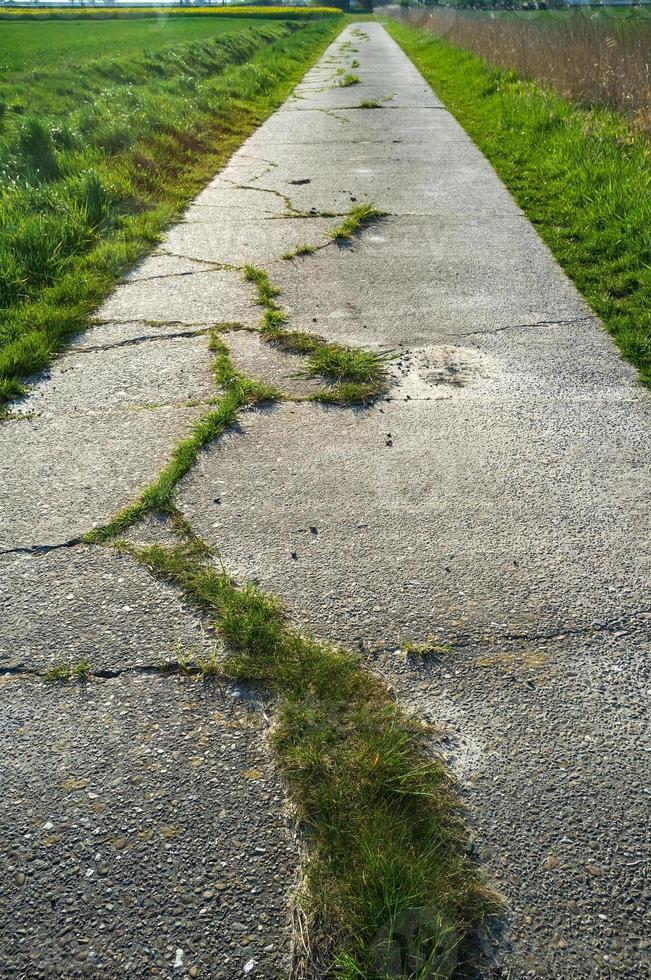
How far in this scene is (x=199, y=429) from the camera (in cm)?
342

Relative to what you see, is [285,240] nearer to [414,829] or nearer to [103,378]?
[103,378]

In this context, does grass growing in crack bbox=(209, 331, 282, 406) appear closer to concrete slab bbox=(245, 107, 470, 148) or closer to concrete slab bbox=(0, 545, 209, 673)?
concrete slab bbox=(0, 545, 209, 673)

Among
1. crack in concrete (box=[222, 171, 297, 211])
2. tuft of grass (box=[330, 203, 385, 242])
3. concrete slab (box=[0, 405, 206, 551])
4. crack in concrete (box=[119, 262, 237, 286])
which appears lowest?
concrete slab (box=[0, 405, 206, 551])

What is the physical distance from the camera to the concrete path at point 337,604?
1624mm

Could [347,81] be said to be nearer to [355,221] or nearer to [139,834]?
[355,221]

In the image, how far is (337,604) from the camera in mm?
2422

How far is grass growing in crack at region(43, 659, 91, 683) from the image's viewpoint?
2.19 m

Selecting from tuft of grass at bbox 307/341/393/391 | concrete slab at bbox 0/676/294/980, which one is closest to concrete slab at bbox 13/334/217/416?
tuft of grass at bbox 307/341/393/391

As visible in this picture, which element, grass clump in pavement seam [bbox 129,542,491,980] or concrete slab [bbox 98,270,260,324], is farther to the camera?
concrete slab [bbox 98,270,260,324]

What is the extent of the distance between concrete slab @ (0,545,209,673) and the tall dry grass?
24.7ft

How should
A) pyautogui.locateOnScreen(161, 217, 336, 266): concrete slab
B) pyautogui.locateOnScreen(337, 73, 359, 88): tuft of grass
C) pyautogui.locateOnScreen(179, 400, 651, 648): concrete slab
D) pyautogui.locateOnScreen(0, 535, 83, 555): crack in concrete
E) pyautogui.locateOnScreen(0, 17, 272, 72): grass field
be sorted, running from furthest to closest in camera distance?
pyautogui.locateOnScreen(0, 17, 272, 72): grass field, pyautogui.locateOnScreen(337, 73, 359, 88): tuft of grass, pyautogui.locateOnScreen(161, 217, 336, 266): concrete slab, pyautogui.locateOnScreen(0, 535, 83, 555): crack in concrete, pyautogui.locateOnScreen(179, 400, 651, 648): concrete slab

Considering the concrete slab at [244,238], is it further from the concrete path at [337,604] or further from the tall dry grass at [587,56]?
the tall dry grass at [587,56]

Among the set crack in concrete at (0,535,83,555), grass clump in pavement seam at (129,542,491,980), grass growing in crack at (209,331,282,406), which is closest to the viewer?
grass clump in pavement seam at (129,542,491,980)

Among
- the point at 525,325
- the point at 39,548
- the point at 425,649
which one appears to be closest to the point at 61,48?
the point at 525,325
